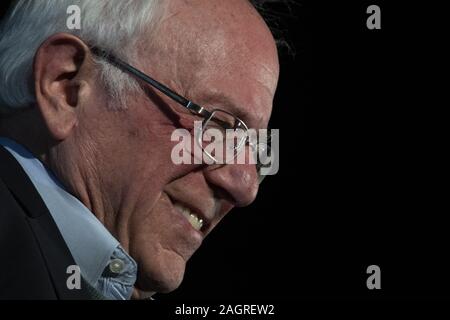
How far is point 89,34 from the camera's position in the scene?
1.88 metres

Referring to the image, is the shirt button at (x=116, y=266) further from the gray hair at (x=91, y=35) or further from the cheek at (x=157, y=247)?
the gray hair at (x=91, y=35)

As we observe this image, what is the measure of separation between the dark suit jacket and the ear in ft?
0.61

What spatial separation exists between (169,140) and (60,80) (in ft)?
0.98

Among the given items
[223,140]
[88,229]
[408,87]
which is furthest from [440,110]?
[88,229]

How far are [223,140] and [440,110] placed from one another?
108 cm

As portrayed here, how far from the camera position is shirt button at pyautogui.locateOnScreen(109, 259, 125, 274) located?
1.79 metres

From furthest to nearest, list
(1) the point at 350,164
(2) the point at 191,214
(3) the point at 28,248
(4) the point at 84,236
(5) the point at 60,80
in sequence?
(1) the point at 350,164
(2) the point at 191,214
(5) the point at 60,80
(4) the point at 84,236
(3) the point at 28,248

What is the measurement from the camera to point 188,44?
6.31ft

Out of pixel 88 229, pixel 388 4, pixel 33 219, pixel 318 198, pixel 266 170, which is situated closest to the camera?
pixel 33 219

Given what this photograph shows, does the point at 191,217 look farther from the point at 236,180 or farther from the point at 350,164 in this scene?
the point at 350,164

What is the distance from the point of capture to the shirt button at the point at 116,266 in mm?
1789

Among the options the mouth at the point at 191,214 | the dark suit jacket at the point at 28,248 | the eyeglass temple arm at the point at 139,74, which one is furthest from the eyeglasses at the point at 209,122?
the dark suit jacket at the point at 28,248

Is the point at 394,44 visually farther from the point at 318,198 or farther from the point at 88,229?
the point at 88,229

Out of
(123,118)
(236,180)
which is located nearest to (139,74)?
(123,118)
